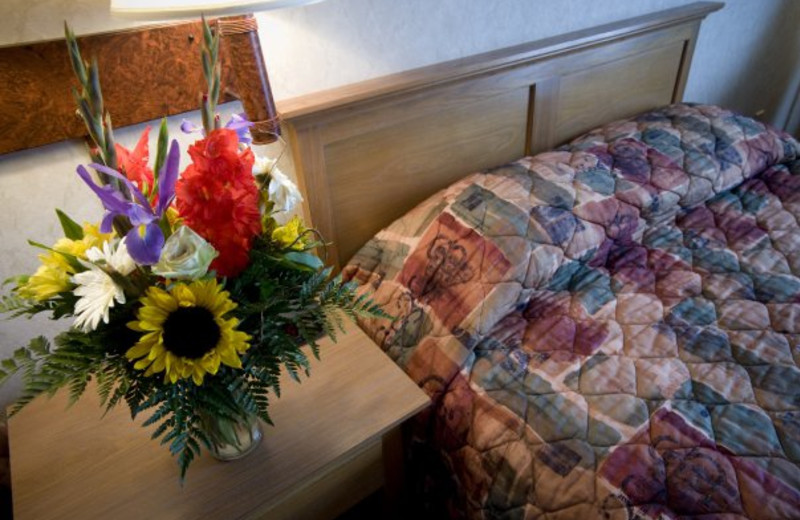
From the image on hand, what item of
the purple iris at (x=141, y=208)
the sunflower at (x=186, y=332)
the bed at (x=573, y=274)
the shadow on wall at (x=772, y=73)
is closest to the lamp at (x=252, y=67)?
the bed at (x=573, y=274)

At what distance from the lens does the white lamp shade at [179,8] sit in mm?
571

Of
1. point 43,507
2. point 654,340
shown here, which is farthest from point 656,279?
point 43,507

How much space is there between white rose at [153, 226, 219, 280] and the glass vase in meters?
0.27

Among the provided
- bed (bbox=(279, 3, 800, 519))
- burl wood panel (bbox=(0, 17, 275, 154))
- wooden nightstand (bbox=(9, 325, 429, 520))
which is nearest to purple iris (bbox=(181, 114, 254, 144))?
burl wood panel (bbox=(0, 17, 275, 154))

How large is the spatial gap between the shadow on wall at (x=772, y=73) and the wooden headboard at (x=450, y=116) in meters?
0.75

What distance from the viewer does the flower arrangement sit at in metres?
0.52

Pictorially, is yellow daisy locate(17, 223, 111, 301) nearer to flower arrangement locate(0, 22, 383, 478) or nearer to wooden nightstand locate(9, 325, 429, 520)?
flower arrangement locate(0, 22, 383, 478)

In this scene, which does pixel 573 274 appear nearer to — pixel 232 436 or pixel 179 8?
pixel 232 436

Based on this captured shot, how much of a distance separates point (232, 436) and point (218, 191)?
39 centimetres

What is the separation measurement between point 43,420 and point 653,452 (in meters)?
1.05

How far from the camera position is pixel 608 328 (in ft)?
3.37

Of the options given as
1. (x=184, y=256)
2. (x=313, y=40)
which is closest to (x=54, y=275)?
(x=184, y=256)

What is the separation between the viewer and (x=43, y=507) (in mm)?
734

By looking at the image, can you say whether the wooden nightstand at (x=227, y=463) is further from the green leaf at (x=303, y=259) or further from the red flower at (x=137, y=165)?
the red flower at (x=137, y=165)
